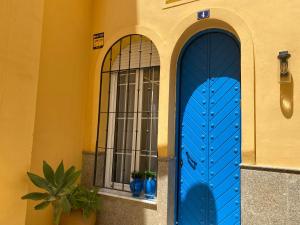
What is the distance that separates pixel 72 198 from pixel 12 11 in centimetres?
256

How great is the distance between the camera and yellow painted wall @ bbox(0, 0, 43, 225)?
3148 millimetres

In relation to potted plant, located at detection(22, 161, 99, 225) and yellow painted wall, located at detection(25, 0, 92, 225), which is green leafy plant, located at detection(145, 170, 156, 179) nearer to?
potted plant, located at detection(22, 161, 99, 225)

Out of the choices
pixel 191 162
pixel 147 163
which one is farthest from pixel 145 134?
pixel 191 162

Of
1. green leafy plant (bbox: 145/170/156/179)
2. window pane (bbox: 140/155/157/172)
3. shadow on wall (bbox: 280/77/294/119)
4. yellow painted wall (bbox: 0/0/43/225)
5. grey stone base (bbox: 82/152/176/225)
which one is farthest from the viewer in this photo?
window pane (bbox: 140/155/157/172)

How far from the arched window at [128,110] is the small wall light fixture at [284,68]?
1.83m

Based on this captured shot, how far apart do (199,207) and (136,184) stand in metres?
0.97

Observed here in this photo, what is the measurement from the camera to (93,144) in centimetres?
470

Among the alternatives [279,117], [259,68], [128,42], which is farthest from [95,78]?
[279,117]

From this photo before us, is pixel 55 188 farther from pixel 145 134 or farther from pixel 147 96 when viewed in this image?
pixel 147 96

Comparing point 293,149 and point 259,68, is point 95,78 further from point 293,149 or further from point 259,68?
point 293,149

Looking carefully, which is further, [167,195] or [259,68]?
[167,195]

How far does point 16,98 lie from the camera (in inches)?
129

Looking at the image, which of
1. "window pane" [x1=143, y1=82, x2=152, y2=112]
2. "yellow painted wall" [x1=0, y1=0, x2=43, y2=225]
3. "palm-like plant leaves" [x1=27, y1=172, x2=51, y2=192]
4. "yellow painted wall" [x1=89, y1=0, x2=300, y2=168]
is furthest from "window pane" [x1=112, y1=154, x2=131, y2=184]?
"yellow painted wall" [x1=0, y1=0, x2=43, y2=225]

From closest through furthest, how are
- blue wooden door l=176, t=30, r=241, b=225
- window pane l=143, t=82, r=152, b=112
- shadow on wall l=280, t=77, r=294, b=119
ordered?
shadow on wall l=280, t=77, r=294, b=119
blue wooden door l=176, t=30, r=241, b=225
window pane l=143, t=82, r=152, b=112
